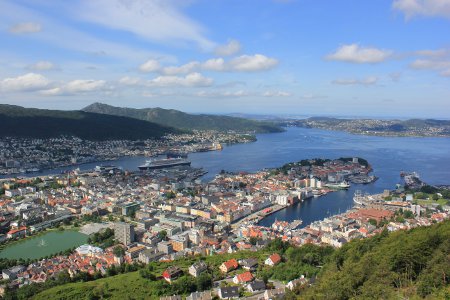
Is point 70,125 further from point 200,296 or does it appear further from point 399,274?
point 399,274

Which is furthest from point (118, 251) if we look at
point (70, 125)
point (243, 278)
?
point (70, 125)

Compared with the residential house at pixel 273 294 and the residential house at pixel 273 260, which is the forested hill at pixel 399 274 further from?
the residential house at pixel 273 260

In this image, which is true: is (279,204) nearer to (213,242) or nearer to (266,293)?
(213,242)

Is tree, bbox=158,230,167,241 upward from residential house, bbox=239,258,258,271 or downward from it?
downward

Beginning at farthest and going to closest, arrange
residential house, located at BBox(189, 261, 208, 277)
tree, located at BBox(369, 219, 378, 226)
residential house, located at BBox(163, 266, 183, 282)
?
tree, located at BBox(369, 219, 378, 226) → residential house, located at BBox(189, 261, 208, 277) → residential house, located at BBox(163, 266, 183, 282)

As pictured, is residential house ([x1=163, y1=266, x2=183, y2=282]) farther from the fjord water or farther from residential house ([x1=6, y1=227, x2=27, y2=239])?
residential house ([x1=6, y1=227, x2=27, y2=239])

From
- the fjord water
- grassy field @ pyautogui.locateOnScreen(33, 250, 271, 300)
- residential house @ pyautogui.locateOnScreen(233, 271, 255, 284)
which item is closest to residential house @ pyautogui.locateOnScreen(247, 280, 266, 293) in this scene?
residential house @ pyautogui.locateOnScreen(233, 271, 255, 284)
